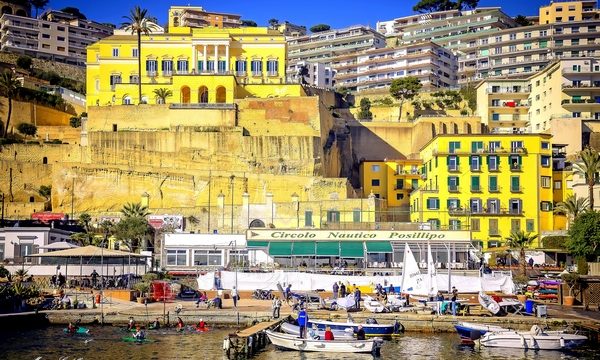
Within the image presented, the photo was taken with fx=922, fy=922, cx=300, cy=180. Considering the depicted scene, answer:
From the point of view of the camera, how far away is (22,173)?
81188 mm

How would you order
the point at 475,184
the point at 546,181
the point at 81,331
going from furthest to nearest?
the point at 546,181 → the point at 475,184 → the point at 81,331

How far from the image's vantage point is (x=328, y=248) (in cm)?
5809

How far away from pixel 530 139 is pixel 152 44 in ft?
125

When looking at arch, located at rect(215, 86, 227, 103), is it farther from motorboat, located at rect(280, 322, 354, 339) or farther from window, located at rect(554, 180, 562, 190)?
motorboat, located at rect(280, 322, 354, 339)

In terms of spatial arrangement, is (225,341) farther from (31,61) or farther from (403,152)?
(31,61)

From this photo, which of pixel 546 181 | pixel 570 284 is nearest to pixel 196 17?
pixel 546 181

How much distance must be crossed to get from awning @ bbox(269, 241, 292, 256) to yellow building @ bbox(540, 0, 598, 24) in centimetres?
6584

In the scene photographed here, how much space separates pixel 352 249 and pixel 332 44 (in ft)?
293

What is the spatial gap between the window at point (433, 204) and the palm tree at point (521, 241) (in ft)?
18.8

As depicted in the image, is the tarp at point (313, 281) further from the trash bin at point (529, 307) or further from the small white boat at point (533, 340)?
the small white boat at point (533, 340)

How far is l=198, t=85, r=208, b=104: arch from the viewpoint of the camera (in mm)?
85062

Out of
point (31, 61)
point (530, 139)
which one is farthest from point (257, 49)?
point (31, 61)

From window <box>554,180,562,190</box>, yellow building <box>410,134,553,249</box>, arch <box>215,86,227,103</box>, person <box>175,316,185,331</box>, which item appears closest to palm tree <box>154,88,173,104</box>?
arch <box>215,86,227,103</box>

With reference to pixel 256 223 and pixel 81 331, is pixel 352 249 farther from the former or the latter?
pixel 81 331
